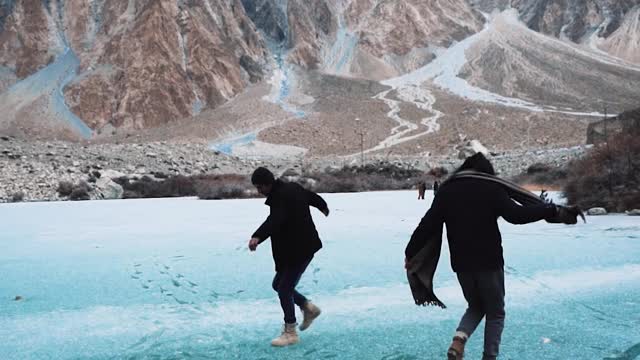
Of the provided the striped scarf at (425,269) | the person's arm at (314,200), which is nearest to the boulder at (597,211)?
the person's arm at (314,200)

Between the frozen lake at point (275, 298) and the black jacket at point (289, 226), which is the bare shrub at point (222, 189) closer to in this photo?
the frozen lake at point (275, 298)

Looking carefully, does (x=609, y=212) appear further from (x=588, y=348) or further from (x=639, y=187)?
(x=588, y=348)

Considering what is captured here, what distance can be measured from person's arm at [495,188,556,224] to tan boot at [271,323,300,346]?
1626 mm

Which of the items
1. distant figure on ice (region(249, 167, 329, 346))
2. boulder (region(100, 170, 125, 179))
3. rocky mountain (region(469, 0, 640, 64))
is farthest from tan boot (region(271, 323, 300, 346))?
rocky mountain (region(469, 0, 640, 64))

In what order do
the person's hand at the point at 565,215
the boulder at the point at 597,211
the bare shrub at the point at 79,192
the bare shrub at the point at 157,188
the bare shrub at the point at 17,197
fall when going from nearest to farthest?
the person's hand at the point at 565,215 → the boulder at the point at 597,211 → the bare shrub at the point at 17,197 → the bare shrub at the point at 79,192 → the bare shrub at the point at 157,188

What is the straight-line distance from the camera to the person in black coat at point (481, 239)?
3004 mm

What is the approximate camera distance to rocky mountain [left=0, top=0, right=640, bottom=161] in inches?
2212

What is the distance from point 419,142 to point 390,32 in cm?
3496

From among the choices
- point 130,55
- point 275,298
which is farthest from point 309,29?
point 275,298

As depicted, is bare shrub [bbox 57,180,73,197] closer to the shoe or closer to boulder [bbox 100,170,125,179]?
boulder [bbox 100,170,125,179]

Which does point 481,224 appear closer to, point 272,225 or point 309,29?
point 272,225

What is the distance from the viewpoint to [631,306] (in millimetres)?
4570

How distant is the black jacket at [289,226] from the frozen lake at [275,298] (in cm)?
61

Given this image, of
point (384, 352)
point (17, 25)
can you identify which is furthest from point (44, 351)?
point (17, 25)
